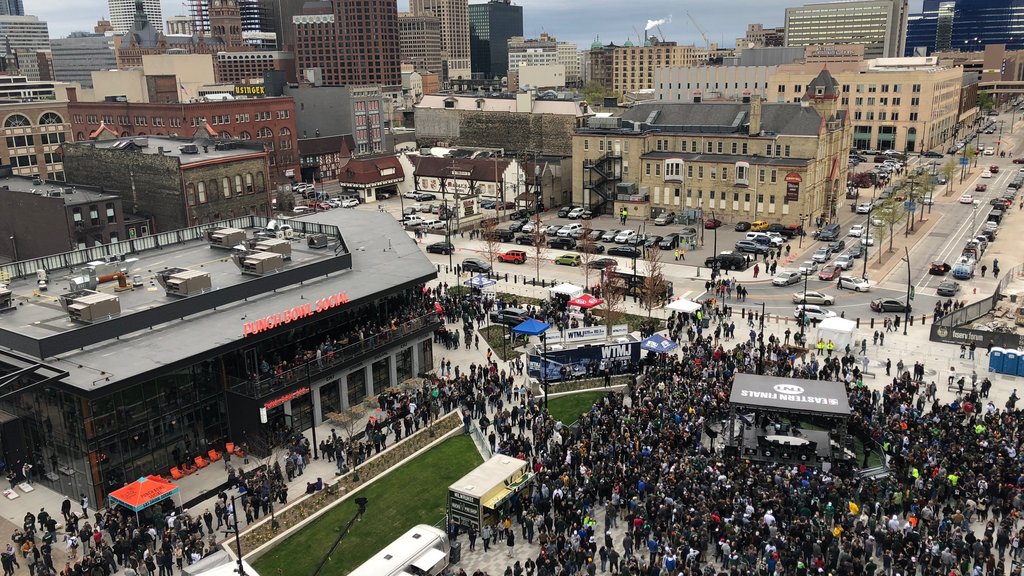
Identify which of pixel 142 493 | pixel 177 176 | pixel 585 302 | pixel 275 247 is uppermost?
pixel 177 176

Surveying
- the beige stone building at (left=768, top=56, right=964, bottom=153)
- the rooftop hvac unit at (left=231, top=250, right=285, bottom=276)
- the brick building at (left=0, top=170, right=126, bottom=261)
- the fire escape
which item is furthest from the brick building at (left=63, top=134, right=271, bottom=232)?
the beige stone building at (left=768, top=56, right=964, bottom=153)

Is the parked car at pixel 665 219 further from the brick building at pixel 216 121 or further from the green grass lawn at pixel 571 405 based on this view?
the brick building at pixel 216 121

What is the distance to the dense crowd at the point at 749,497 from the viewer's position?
92.6 feet

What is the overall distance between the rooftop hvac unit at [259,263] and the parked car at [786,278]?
1490 inches

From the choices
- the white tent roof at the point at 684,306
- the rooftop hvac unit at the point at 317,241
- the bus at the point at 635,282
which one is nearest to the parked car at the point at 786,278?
the bus at the point at 635,282

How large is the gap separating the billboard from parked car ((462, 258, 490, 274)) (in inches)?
896

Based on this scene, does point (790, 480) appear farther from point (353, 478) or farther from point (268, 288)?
point (268, 288)

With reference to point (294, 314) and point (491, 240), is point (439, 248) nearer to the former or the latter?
point (491, 240)

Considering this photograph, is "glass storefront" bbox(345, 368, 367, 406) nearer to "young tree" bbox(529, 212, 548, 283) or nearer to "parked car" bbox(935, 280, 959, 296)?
"young tree" bbox(529, 212, 548, 283)

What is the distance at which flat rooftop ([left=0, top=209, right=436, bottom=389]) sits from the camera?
119ft

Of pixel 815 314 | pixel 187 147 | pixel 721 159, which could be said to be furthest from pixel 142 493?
pixel 721 159

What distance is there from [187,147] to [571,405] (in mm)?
57201

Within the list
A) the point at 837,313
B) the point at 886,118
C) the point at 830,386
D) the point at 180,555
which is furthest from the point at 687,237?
the point at 886,118

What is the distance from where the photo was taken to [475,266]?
70.7m
